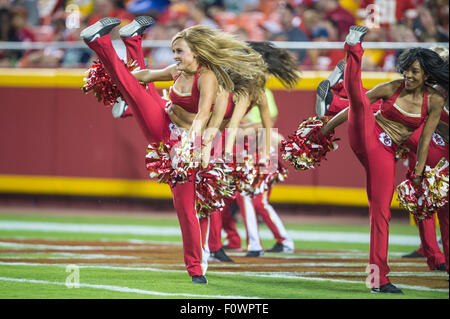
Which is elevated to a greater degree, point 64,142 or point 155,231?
point 64,142

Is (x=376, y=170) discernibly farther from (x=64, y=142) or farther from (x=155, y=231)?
(x=64, y=142)

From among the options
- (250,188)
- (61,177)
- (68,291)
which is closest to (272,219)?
(250,188)

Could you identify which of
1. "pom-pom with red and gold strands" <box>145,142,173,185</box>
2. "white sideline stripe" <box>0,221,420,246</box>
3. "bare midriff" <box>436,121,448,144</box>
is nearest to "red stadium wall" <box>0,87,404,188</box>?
"white sideline stripe" <box>0,221,420,246</box>

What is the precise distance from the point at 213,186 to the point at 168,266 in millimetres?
1224

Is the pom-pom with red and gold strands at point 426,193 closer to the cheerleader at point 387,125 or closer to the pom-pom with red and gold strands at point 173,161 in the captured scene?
the cheerleader at point 387,125

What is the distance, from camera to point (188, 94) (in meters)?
5.65

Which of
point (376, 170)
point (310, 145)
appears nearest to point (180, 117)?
point (310, 145)

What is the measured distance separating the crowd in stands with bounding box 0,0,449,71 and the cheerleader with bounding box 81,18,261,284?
4.61m

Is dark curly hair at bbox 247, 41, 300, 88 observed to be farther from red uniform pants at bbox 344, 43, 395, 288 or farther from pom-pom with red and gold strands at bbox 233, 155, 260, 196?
red uniform pants at bbox 344, 43, 395, 288

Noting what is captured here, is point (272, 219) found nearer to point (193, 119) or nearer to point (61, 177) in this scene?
point (193, 119)

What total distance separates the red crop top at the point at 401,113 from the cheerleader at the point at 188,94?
1113 mm

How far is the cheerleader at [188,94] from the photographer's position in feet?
17.8

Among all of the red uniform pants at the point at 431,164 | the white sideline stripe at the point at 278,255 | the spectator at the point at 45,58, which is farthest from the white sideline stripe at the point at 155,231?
the spectator at the point at 45,58

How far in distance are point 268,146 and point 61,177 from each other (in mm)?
5320
